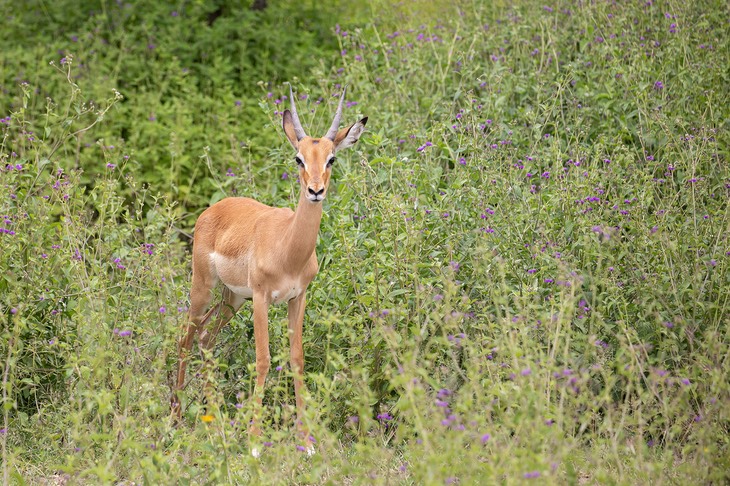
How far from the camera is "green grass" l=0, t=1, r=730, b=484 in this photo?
4246 mm

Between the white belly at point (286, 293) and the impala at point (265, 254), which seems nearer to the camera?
the impala at point (265, 254)

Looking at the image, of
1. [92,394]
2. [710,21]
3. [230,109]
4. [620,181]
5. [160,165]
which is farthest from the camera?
[230,109]

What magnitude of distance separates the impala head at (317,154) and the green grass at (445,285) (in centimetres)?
34

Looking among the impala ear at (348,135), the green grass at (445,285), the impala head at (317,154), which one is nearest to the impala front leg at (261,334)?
the green grass at (445,285)

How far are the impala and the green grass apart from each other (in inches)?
7.9

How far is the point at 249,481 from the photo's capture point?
14.7 ft

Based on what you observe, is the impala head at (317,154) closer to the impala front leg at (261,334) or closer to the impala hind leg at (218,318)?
the impala front leg at (261,334)

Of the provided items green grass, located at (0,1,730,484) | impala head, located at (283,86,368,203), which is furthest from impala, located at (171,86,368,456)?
green grass, located at (0,1,730,484)

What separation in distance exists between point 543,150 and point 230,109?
4.26m

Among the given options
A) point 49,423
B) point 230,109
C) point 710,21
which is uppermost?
point 710,21

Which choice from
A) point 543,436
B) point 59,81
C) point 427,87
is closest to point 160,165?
point 59,81

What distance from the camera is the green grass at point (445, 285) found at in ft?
13.9

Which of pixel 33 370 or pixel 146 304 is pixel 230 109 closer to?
pixel 146 304

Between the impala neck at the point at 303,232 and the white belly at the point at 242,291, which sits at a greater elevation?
the impala neck at the point at 303,232
